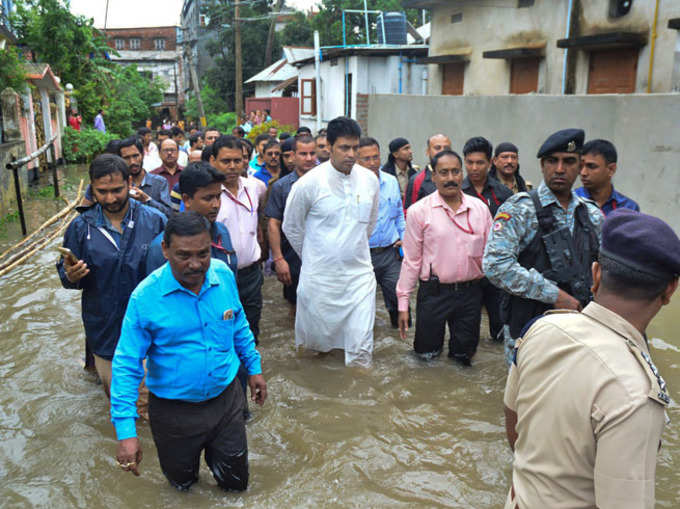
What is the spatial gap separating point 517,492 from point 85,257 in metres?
3.12

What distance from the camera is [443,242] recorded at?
4.79 meters

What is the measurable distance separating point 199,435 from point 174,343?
19.3 inches

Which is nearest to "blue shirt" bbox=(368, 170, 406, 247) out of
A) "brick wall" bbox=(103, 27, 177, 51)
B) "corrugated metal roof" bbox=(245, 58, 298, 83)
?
"corrugated metal roof" bbox=(245, 58, 298, 83)

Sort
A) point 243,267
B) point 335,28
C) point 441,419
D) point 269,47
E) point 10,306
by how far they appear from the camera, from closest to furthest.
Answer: point 441,419 < point 243,267 < point 10,306 < point 335,28 < point 269,47

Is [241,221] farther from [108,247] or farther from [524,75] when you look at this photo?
[524,75]

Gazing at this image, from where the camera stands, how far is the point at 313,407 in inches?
193

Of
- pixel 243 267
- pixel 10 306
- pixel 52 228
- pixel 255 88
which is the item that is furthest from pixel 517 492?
pixel 255 88

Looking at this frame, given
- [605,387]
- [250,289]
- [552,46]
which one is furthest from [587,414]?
[552,46]

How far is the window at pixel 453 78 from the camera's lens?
19250 millimetres

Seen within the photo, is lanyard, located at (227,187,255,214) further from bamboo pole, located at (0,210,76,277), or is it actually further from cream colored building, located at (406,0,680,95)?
cream colored building, located at (406,0,680,95)

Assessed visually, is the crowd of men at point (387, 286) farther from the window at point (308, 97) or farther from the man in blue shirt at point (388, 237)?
the window at point (308, 97)

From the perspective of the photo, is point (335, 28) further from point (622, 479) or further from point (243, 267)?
point (622, 479)

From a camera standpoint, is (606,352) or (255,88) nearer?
(606,352)

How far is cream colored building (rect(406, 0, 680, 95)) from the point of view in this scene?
1277 centimetres
